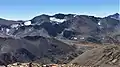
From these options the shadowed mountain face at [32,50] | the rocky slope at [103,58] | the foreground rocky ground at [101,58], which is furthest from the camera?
the shadowed mountain face at [32,50]

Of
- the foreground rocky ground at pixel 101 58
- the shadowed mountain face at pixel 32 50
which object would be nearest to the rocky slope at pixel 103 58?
the foreground rocky ground at pixel 101 58

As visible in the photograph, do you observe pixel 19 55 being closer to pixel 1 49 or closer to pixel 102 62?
pixel 1 49

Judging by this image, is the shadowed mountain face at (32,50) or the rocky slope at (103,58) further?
the shadowed mountain face at (32,50)

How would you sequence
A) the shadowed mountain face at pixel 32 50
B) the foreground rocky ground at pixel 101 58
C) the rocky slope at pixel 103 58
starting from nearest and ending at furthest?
the foreground rocky ground at pixel 101 58 < the rocky slope at pixel 103 58 < the shadowed mountain face at pixel 32 50

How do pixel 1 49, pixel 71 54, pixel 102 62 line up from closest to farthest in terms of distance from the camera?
pixel 102 62
pixel 1 49
pixel 71 54

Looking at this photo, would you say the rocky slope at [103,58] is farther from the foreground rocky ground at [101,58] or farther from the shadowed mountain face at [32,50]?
the shadowed mountain face at [32,50]

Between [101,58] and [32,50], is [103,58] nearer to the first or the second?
[101,58]

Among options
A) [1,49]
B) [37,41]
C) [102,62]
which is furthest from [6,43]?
[102,62]

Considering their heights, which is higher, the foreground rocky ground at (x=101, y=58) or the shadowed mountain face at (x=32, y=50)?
the foreground rocky ground at (x=101, y=58)

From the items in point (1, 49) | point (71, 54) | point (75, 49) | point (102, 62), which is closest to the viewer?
point (102, 62)

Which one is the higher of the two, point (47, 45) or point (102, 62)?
point (102, 62)

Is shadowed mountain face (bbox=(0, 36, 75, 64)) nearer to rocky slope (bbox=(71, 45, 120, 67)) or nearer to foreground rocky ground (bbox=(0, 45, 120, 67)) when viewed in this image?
rocky slope (bbox=(71, 45, 120, 67))
